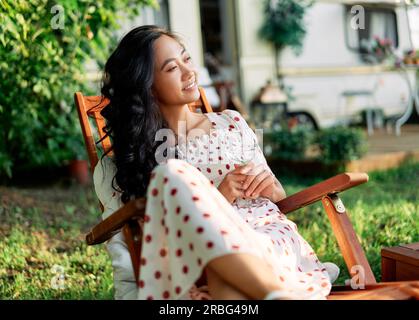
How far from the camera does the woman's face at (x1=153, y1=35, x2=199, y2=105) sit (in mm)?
2264

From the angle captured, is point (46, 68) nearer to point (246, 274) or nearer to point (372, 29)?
point (246, 274)

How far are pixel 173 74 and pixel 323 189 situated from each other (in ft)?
2.41

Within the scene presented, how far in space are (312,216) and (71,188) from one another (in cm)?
237

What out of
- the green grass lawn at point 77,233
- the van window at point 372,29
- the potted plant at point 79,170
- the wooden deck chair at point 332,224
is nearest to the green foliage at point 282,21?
the van window at point 372,29

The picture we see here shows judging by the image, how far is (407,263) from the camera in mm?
2127

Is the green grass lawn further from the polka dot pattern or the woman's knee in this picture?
the woman's knee

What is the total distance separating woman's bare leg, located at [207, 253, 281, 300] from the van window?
8881mm

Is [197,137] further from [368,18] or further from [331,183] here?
[368,18]

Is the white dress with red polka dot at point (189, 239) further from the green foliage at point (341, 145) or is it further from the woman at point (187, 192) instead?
the green foliage at point (341, 145)

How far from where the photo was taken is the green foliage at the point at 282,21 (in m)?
8.72

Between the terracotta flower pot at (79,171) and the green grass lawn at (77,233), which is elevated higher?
the terracotta flower pot at (79,171)

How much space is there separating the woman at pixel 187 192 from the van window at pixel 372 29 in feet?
26.4

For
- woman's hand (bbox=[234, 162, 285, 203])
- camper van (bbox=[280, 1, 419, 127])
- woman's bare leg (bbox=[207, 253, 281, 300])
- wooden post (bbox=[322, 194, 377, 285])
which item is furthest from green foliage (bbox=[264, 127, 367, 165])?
woman's bare leg (bbox=[207, 253, 281, 300])

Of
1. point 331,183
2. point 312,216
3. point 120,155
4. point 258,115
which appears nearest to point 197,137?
point 120,155
